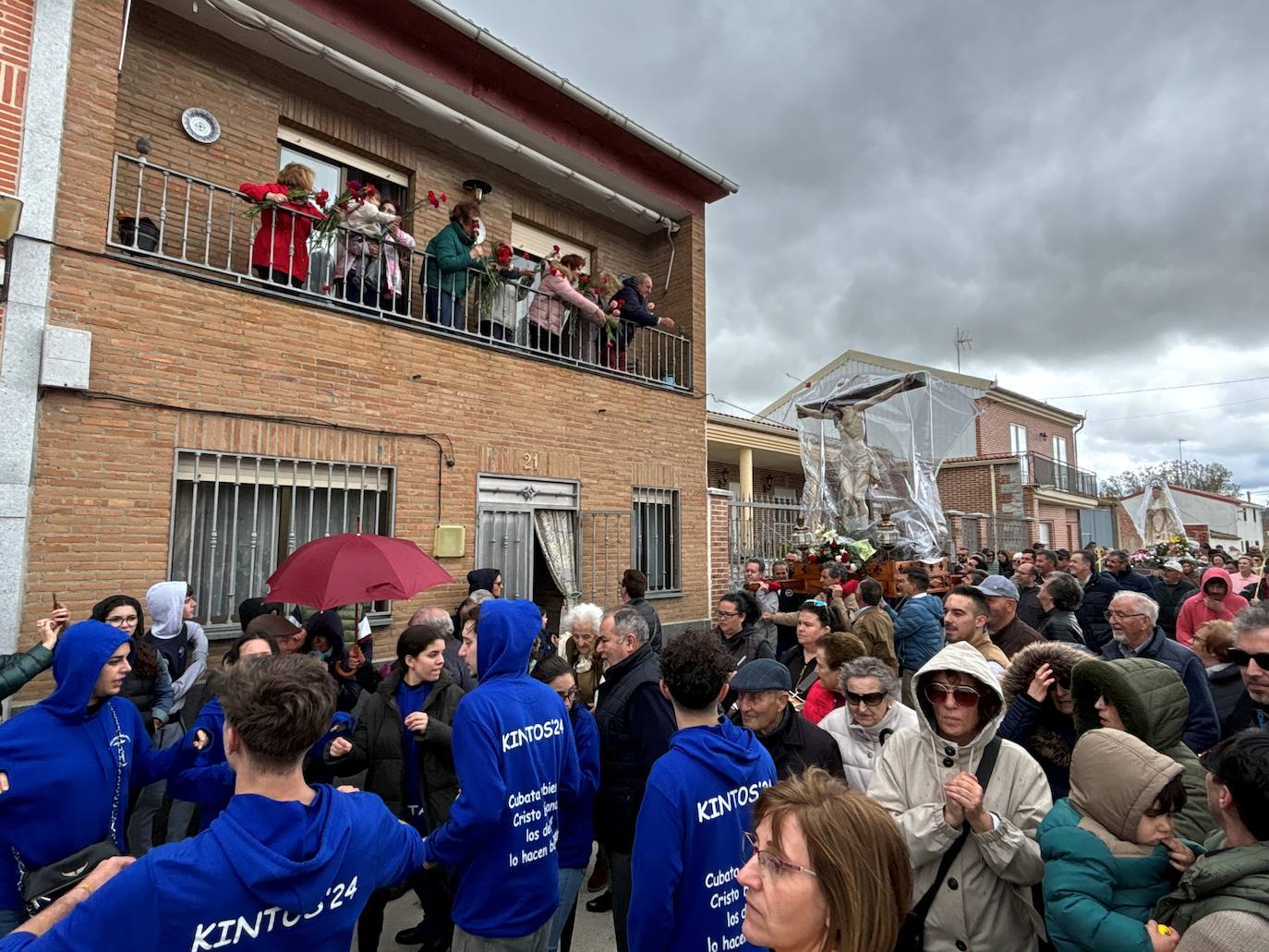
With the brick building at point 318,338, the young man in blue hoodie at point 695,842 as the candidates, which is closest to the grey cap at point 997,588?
the young man in blue hoodie at point 695,842

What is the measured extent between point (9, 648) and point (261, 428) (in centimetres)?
231

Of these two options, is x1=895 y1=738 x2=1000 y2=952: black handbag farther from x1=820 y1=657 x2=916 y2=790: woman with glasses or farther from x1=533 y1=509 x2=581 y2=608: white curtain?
x1=533 y1=509 x2=581 y2=608: white curtain

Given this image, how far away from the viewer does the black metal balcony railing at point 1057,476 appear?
78.1 feet

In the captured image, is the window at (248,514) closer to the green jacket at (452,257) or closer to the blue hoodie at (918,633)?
the green jacket at (452,257)

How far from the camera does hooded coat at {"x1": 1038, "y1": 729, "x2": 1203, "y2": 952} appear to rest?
5.90 feet

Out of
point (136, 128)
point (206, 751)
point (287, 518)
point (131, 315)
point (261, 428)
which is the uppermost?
point (136, 128)

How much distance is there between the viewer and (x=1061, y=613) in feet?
17.9

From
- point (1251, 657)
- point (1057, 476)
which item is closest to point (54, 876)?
point (1251, 657)

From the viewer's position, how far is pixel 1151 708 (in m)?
2.28

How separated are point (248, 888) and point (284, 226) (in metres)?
6.55

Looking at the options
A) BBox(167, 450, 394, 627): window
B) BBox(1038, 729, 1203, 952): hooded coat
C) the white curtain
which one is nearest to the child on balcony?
BBox(167, 450, 394, 627): window

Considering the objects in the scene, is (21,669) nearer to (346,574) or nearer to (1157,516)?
(346,574)

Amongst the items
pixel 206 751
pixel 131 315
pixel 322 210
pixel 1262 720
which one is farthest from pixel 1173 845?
pixel 322 210

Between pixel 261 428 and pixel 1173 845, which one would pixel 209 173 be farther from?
pixel 1173 845
